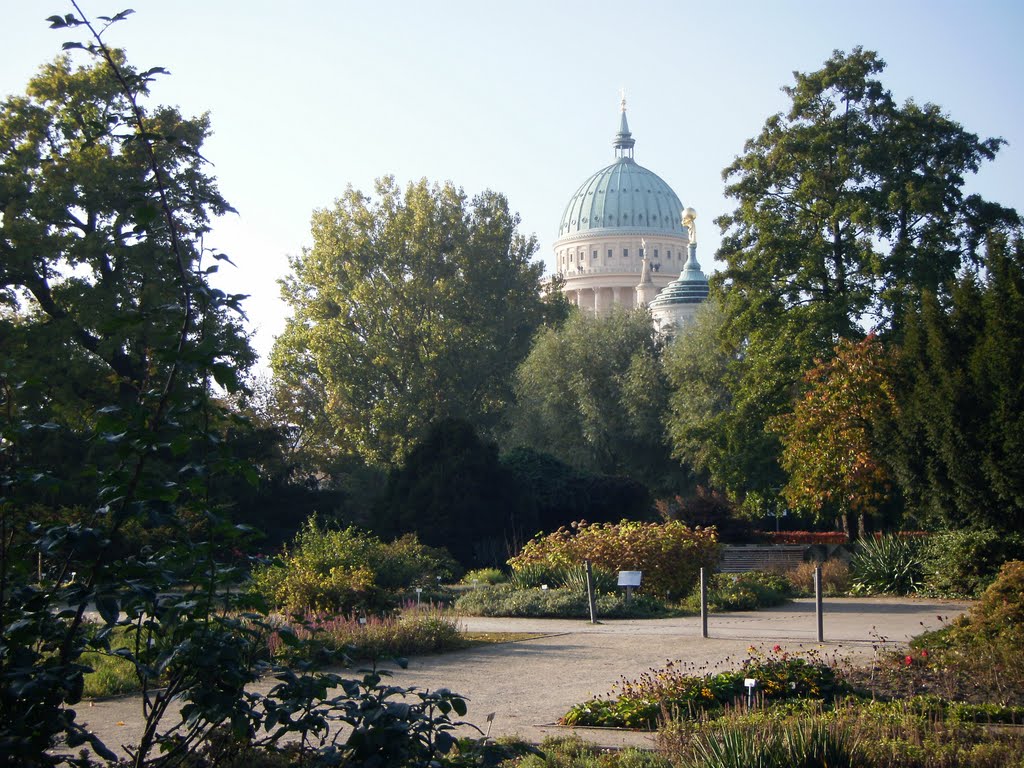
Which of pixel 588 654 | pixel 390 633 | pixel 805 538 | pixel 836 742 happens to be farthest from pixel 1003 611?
pixel 805 538

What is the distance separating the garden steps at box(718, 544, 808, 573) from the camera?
29.1 meters

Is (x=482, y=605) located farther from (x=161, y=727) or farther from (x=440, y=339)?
(x=440, y=339)

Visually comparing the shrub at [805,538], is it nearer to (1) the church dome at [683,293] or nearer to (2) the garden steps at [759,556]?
(2) the garden steps at [759,556]

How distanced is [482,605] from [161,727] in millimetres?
11277

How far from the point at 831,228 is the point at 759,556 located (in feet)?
31.9

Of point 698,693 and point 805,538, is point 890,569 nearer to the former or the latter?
point 805,538

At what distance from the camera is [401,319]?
171ft

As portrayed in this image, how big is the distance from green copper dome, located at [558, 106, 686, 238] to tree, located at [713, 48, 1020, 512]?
116391mm

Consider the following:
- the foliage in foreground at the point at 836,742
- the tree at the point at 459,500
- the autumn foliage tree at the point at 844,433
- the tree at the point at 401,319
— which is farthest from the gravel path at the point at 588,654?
the tree at the point at 401,319

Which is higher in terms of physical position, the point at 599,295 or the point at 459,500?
the point at 599,295

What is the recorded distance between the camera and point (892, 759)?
6.71m

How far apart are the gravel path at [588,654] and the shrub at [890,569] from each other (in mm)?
2033

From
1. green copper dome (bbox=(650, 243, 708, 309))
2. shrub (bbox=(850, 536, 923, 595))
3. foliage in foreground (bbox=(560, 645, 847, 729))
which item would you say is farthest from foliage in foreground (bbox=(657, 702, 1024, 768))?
green copper dome (bbox=(650, 243, 708, 309))

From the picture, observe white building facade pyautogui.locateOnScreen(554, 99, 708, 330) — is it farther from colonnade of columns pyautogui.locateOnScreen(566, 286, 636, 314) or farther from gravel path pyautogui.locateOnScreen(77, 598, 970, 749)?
gravel path pyautogui.locateOnScreen(77, 598, 970, 749)
